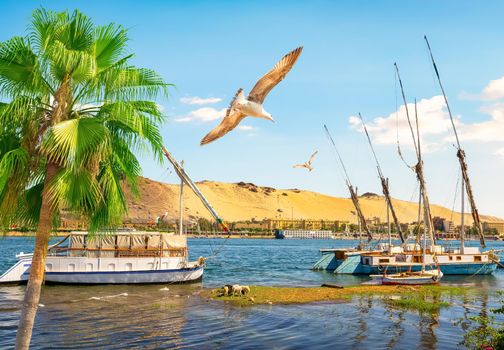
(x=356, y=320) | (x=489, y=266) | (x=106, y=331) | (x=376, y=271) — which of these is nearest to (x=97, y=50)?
(x=106, y=331)

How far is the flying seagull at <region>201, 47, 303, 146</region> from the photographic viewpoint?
13133 millimetres

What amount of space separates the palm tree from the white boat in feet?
90.3

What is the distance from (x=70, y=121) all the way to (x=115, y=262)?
3069 cm

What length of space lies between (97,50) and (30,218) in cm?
428

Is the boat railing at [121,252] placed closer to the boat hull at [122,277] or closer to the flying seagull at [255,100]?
the boat hull at [122,277]

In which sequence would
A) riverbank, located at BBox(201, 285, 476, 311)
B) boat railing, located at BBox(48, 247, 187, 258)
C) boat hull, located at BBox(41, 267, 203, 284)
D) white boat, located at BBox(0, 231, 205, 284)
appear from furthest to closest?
boat railing, located at BBox(48, 247, 187, 258) < white boat, located at BBox(0, 231, 205, 284) < boat hull, located at BBox(41, 267, 203, 284) < riverbank, located at BBox(201, 285, 476, 311)

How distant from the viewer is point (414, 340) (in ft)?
65.8

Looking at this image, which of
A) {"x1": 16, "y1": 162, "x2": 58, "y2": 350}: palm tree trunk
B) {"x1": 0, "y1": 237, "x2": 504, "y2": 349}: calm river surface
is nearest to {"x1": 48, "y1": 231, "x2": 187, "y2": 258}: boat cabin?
{"x1": 0, "y1": 237, "x2": 504, "y2": 349}: calm river surface

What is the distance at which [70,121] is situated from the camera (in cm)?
1019

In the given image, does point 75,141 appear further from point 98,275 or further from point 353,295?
point 98,275

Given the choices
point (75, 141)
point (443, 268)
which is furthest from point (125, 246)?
point (443, 268)

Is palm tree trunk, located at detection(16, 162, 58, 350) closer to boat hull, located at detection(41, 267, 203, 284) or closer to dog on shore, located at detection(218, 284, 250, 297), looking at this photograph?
dog on shore, located at detection(218, 284, 250, 297)

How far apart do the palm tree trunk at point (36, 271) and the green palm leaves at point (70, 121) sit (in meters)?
0.17

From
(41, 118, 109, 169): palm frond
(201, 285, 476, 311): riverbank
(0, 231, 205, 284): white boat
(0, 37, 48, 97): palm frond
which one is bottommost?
(201, 285, 476, 311): riverbank
